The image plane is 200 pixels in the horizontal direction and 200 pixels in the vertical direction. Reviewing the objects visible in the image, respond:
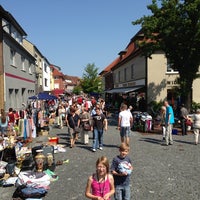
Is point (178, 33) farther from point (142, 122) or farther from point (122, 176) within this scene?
point (122, 176)

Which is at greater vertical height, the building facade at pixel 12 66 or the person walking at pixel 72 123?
the building facade at pixel 12 66

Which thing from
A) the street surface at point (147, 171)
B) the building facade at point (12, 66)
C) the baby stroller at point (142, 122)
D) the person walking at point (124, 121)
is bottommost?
the street surface at point (147, 171)

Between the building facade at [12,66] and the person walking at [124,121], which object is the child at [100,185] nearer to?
the person walking at [124,121]

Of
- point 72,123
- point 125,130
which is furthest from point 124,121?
point 72,123

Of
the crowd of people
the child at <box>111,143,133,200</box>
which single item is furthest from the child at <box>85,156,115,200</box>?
the child at <box>111,143,133,200</box>

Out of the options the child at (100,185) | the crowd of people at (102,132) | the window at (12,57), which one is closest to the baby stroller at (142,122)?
the crowd of people at (102,132)

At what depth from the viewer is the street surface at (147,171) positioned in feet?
21.3

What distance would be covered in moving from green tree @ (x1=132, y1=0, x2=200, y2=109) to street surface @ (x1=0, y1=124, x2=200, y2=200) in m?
6.05

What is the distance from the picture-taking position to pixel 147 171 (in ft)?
26.8

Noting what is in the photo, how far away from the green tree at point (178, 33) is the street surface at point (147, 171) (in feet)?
19.8

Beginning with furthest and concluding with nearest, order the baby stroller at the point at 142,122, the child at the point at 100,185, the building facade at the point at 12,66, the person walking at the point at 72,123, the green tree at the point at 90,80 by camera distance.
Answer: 1. the green tree at the point at 90,80
2. the building facade at the point at 12,66
3. the baby stroller at the point at 142,122
4. the person walking at the point at 72,123
5. the child at the point at 100,185

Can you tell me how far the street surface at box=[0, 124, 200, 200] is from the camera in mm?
6484

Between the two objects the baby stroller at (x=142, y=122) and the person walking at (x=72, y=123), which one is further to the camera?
the baby stroller at (x=142, y=122)

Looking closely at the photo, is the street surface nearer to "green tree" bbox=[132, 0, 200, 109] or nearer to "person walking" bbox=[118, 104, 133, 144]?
"person walking" bbox=[118, 104, 133, 144]
